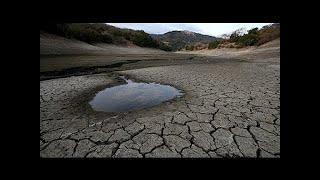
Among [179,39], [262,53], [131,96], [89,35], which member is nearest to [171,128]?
[131,96]

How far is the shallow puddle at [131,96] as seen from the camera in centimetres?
345

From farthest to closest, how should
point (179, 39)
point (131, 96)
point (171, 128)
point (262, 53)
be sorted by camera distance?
point (179, 39) < point (262, 53) < point (131, 96) < point (171, 128)

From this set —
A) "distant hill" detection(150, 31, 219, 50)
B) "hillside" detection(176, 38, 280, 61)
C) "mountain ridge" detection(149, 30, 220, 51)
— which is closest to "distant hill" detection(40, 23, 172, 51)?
"hillside" detection(176, 38, 280, 61)

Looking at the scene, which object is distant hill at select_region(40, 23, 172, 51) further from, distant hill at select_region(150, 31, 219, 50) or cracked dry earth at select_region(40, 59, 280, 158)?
distant hill at select_region(150, 31, 219, 50)

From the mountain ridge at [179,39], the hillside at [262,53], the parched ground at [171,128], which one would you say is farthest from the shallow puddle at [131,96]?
the mountain ridge at [179,39]

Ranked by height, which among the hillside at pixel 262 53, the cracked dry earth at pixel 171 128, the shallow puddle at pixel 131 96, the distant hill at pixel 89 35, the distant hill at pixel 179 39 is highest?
the distant hill at pixel 179 39

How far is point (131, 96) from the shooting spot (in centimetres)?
405

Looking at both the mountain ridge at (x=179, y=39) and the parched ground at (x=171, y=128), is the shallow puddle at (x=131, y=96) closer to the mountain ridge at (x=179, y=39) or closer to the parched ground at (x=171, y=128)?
the parched ground at (x=171, y=128)

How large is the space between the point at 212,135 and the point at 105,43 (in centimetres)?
2600

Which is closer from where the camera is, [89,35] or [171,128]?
[171,128]

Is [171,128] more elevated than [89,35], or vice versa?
[89,35]

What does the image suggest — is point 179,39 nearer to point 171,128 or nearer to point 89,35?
point 89,35
